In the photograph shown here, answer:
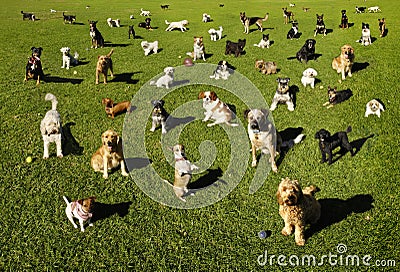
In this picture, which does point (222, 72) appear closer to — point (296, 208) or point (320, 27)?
point (296, 208)

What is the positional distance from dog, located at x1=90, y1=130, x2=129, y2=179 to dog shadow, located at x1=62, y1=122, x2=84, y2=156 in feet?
3.51

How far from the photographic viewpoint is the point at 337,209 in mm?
7121

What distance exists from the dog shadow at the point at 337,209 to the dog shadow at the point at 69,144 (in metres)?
6.61

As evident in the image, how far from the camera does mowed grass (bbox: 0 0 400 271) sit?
6.38 metres

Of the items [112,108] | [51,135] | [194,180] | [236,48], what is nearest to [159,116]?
[112,108]

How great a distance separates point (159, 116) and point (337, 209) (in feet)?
18.9

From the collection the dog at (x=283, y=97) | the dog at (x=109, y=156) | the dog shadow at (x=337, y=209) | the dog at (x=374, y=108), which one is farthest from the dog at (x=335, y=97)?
the dog at (x=109, y=156)

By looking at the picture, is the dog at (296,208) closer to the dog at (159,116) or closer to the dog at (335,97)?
the dog at (159,116)

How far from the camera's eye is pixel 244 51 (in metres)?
17.9

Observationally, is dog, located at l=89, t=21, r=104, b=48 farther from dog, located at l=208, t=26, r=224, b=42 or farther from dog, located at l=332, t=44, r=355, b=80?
dog, located at l=332, t=44, r=355, b=80

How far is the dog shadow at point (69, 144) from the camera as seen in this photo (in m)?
9.26

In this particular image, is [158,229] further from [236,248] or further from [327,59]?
[327,59]

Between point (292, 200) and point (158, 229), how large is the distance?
9.68ft

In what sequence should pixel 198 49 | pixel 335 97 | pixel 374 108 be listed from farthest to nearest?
pixel 198 49 → pixel 335 97 → pixel 374 108
